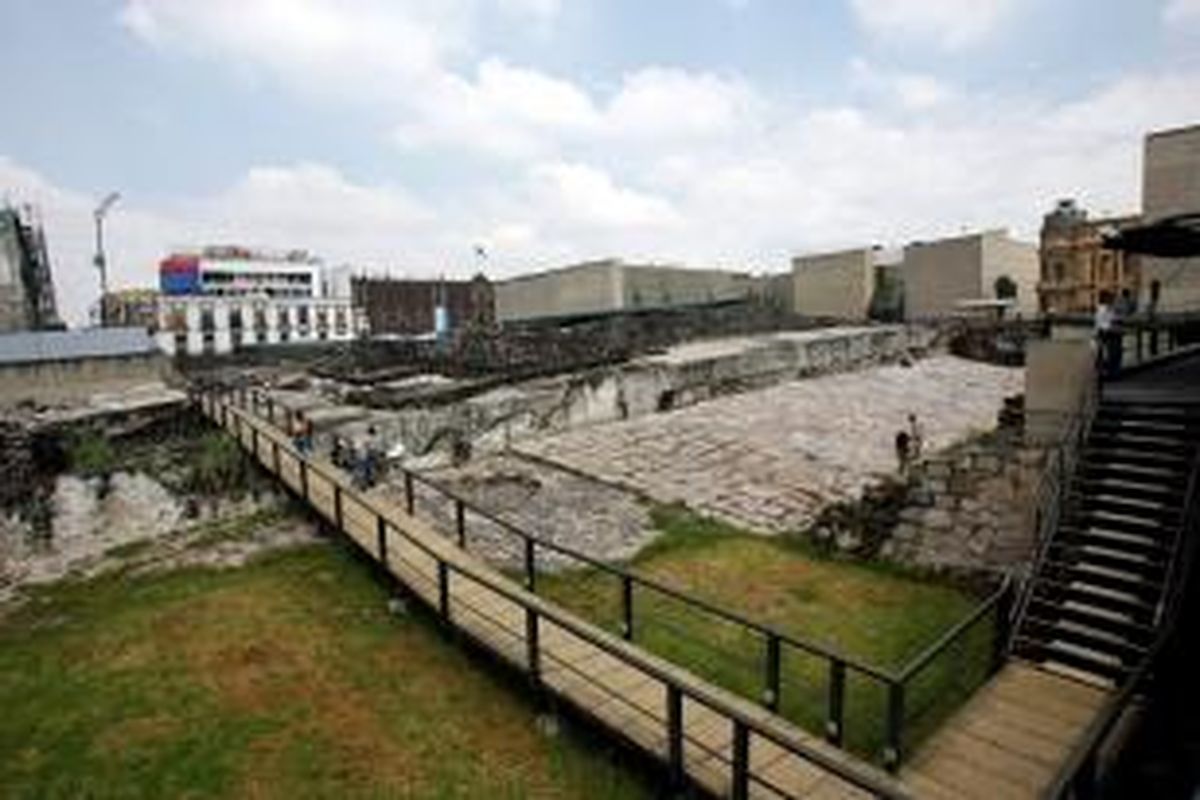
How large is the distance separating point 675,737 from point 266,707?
16.5 ft

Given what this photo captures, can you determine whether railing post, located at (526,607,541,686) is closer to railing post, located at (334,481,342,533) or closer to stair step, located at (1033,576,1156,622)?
stair step, located at (1033,576,1156,622)

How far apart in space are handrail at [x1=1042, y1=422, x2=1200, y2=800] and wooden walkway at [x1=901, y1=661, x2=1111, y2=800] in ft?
1.62

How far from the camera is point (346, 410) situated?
77.2ft

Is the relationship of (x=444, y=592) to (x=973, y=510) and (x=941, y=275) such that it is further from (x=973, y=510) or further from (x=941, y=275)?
(x=941, y=275)

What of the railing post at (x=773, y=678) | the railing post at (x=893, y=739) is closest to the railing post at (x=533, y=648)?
the railing post at (x=773, y=678)

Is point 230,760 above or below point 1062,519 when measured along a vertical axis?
below

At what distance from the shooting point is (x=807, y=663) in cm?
1023

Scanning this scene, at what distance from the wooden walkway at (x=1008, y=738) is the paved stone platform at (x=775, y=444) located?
6.75m

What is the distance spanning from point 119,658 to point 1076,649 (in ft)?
39.2

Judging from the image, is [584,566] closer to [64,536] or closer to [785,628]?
[785,628]

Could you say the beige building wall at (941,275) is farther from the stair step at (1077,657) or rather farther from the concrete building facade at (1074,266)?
the stair step at (1077,657)

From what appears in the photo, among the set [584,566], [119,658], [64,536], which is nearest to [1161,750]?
[584,566]

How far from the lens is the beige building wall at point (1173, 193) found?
20250mm

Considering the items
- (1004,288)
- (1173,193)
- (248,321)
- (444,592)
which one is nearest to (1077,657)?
(444,592)
